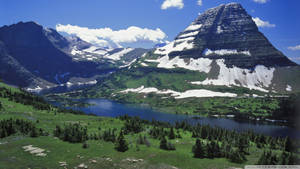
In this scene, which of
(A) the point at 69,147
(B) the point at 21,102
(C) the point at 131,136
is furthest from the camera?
(B) the point at 21,102

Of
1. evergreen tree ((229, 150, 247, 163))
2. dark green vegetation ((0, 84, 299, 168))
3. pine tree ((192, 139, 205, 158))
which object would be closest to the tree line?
dark green vegetation ((0, 84, 299, 168))

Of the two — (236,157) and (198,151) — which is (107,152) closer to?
(198,151)

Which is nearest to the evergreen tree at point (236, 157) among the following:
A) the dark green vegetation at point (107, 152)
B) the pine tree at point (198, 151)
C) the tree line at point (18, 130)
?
the dark green vegetation at point (107, 152)

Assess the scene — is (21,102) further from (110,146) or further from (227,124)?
(227,124)

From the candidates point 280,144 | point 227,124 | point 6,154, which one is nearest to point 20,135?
point 6,154

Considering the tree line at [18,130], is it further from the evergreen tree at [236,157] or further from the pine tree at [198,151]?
the evergreen tree at [236,157]

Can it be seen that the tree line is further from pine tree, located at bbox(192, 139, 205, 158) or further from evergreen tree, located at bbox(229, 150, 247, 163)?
evergreen tree, located at bbox(229, 150, 247, 163)

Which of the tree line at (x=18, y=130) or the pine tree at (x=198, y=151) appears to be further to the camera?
the tree line at (x=18, y=130)

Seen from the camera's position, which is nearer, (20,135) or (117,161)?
(117,161)

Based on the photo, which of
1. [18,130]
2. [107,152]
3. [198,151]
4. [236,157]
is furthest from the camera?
[18,130]

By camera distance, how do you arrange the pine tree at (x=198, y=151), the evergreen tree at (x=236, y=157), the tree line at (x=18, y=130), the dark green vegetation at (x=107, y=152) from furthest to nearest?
A: the tree line at (x=18, y=130), the pine tree at (x=198, y=151), the evergreen tree at (x=236, y=157), the dark green vegetation at (x=107, y=152)

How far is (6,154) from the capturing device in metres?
55.6

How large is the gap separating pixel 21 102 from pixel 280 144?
140070 millimetres

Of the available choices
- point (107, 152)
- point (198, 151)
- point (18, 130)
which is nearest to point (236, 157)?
point (198, 151)
